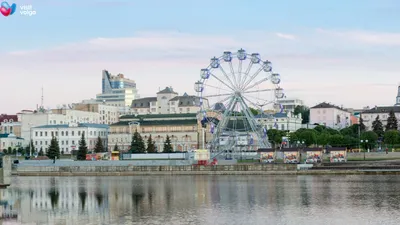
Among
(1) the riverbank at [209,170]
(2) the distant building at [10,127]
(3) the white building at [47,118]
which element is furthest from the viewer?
(2) the distant building at [10,127]

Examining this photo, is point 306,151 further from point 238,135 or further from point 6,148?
point 6,148

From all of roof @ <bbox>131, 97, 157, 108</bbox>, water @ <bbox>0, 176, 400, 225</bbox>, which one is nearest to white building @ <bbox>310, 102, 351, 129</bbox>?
roof @ <bbox>131, 97, 157, 108</bbox>

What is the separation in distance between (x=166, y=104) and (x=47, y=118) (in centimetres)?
3273

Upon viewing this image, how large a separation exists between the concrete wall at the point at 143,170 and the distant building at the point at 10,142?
159ft

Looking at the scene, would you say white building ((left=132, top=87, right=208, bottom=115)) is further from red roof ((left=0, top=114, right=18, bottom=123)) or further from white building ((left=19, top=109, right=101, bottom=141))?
red roof ((left=0, top=114, right=18, bottom=123))

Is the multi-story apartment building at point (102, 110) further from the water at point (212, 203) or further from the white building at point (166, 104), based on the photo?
the water at point (212, 203)

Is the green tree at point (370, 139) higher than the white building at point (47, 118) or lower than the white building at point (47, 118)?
lower

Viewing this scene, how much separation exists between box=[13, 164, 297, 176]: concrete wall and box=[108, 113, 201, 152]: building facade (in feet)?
122

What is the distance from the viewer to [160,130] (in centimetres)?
12306

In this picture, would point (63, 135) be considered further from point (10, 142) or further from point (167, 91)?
point (167, 91)

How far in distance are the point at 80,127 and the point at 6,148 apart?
1375 centimetres

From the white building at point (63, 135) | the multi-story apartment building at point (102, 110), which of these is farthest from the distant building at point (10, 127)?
the white building at point (63, 135)

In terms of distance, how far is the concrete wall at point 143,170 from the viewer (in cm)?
7488

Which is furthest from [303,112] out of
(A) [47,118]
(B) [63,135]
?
(B) [63,135]
